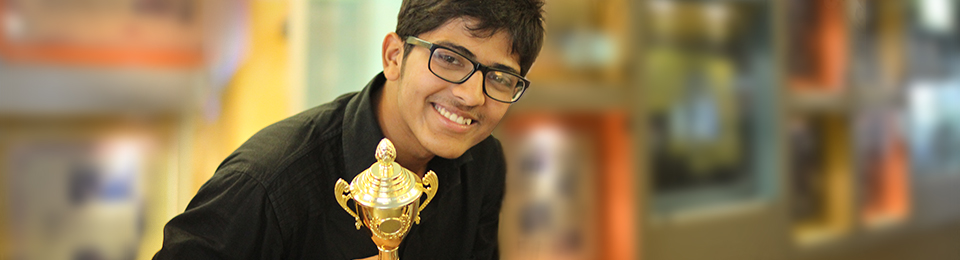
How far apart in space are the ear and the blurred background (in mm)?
240

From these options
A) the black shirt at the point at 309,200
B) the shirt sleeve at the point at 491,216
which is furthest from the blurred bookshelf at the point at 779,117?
the black shirt at the point at 309,200

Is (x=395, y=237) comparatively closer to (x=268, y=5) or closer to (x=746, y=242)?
Result: (x=268, y=5)

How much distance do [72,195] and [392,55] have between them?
48cm

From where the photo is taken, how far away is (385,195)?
61 centimetres

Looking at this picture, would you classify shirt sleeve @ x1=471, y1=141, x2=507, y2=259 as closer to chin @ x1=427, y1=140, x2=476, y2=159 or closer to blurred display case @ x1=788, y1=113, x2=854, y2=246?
chin @ x1=427, y1=140, x2=476, y2=159

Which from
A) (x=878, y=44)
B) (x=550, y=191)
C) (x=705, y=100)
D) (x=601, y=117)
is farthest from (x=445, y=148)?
(x=878, y=44)

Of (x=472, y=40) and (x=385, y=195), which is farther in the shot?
(x=472, y=40)

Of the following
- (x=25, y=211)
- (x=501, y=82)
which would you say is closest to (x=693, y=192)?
(x=501, y=82)

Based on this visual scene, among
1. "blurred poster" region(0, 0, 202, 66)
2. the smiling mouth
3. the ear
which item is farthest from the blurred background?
the smiling mouth

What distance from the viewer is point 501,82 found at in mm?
776

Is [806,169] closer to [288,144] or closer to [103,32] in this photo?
[288,144]

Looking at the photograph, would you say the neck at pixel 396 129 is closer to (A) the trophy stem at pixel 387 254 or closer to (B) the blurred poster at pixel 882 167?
(A) the trophy stem at pixel 387 254

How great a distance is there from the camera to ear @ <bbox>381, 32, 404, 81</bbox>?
82cm

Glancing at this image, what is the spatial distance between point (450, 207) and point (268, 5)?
1.46 ft
